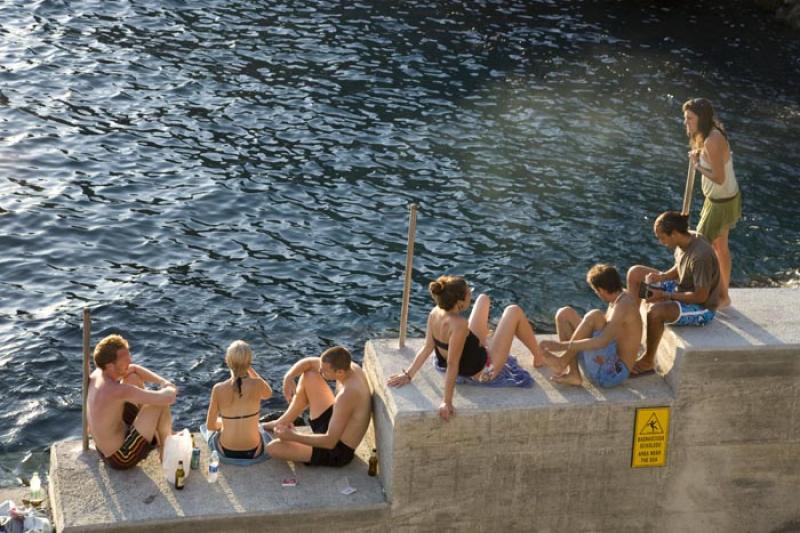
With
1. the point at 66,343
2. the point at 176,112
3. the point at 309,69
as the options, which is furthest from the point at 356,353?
the point at 309,69

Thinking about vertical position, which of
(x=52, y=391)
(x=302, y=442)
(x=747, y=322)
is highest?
(x=747, y=322)

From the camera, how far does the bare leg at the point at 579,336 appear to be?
37.1ft

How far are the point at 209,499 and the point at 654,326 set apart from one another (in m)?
4.44

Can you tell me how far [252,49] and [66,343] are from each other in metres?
12.2

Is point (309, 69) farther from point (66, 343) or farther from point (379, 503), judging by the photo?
point (379, 503)

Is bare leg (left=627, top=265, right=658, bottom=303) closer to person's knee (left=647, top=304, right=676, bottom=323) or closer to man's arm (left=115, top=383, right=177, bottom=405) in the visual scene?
person's knee (left=647, top=304, right=676, bottom=323)

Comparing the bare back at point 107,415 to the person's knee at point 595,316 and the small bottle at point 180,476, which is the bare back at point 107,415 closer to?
the small bottle at point 180,476

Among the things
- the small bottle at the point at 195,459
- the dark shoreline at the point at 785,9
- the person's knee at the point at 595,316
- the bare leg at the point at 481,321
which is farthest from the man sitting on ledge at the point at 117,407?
the dark shoreline at the point at 785,9

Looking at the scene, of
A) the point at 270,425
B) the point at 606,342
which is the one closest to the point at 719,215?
the point at 606,342

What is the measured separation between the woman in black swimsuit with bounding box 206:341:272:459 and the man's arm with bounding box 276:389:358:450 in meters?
0.28

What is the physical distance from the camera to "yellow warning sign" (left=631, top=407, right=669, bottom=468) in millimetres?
11172

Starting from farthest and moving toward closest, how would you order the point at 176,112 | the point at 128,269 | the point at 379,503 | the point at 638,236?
the point at 176,112
the point at 638,236
the point at 128,269
the point at 379,503

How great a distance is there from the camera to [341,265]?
18.2 m

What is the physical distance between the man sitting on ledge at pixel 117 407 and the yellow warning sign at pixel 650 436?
428 cm
